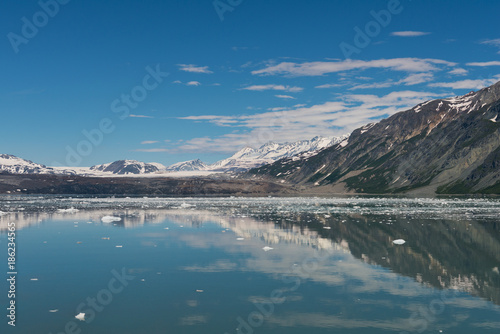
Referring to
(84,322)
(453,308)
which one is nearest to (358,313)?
(453,308)

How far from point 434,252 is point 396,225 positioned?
17.8 metres

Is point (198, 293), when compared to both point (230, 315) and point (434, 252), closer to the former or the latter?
point (230, 315)

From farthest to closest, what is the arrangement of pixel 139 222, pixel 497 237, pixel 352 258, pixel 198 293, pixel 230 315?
pixel 139 222 < pixel 497 237 < pixel 352 258 < pixel 198 293 < pixel 230 315

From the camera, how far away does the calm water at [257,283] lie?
15172 millimetres

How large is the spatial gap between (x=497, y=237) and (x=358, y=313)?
87.9 ft

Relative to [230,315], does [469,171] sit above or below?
above

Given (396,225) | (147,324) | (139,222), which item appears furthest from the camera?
(139,222)

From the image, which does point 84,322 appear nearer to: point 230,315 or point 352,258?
point 230,315

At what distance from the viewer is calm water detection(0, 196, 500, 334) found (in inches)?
597

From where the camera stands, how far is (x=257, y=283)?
68.5 feet

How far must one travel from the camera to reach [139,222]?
5241 cm

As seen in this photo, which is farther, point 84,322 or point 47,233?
point 47,233

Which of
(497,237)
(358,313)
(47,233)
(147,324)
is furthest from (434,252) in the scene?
(47,233)

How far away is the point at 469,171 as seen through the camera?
601 feet
